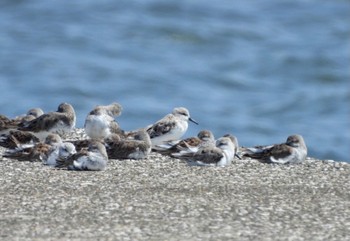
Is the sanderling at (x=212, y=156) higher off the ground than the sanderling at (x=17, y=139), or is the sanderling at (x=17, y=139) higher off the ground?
the sanderling at (x=212, y=156)

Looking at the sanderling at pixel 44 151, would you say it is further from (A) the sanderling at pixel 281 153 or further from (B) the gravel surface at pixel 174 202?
(A) the sanderling at pixel 281 153

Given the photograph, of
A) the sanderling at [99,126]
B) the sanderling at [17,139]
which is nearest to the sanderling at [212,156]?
the sanderling at [99,126]

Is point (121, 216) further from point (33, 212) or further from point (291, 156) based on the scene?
point (291, 156)

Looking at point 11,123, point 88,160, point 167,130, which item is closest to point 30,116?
point 11,123

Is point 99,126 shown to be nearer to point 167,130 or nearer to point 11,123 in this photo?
point 167,130

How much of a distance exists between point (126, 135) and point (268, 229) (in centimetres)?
375

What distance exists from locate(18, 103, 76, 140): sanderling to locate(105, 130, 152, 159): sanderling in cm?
114

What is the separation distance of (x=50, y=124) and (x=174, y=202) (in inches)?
130

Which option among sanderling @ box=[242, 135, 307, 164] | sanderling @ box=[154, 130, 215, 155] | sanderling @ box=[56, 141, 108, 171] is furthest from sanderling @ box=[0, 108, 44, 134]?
sanderling @ box=[242, 135, 307, 164]

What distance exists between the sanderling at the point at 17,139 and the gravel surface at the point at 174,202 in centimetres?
47

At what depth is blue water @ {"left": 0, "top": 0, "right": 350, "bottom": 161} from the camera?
3275cm

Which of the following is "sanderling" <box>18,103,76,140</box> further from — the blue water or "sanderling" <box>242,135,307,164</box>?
the blue water

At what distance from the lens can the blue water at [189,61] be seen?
32.8m

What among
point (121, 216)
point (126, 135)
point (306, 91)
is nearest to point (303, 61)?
point (306, 91)
